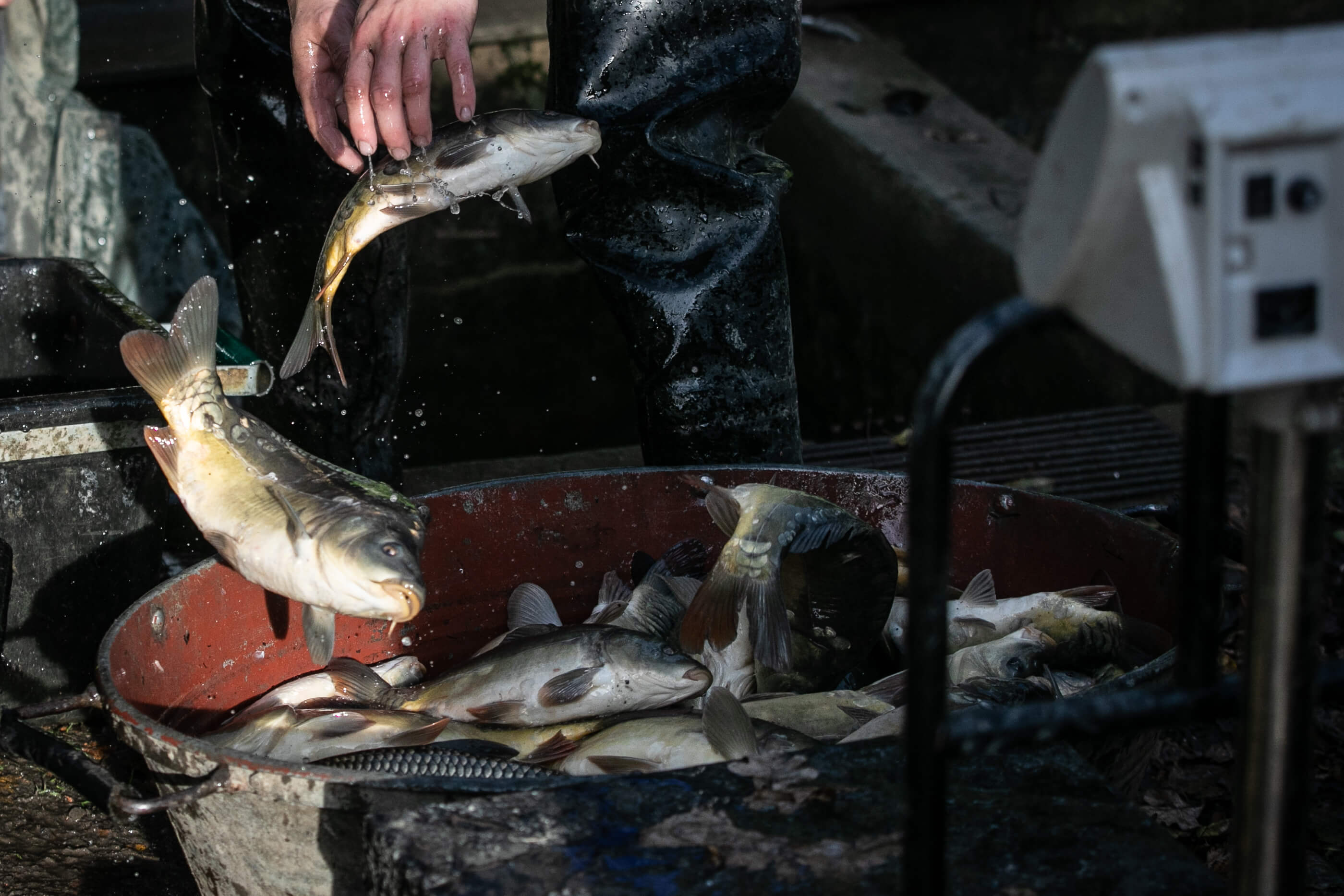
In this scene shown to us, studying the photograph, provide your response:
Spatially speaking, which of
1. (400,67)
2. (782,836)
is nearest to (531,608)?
(400,67)

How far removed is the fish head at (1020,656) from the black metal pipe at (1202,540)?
1.16 meters

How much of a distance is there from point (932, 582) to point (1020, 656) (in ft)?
4.40

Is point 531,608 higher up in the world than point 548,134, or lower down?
lower down

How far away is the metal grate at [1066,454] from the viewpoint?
4391 millimetres

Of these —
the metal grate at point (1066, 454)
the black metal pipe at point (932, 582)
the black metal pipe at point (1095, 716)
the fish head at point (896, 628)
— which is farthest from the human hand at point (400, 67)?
the metal grate at point (1066, 454)

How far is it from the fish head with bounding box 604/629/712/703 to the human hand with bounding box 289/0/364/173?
1.20 meters

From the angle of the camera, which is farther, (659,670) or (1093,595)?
(1093,595)

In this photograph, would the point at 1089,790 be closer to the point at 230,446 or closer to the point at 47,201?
the point at 230,446

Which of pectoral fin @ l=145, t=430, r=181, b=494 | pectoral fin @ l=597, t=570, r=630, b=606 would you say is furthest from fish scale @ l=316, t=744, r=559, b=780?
pectoral fin @ l=597, t=570, r=630, b=606

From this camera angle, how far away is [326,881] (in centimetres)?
192

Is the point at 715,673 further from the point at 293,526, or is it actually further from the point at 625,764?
the point at 293,526

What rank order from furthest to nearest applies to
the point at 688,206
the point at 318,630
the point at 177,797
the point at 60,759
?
1. the point at 688,206
2. the point at 318,630
3. the point at 60,759
4. the point at 177,797

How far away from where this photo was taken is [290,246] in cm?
367

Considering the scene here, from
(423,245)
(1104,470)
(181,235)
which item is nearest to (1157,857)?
(1104,470)
